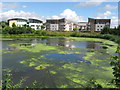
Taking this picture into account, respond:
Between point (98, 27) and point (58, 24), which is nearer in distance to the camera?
point (98, 27)

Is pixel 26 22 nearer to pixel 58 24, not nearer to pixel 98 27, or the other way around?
pixel 58 24

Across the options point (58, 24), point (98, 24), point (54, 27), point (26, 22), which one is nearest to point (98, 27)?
point (98, 24)

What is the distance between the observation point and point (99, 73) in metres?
5.33

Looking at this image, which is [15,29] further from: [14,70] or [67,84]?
[67,84]

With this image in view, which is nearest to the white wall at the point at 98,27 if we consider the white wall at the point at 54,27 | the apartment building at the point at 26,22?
the white wall at the point at 54,27

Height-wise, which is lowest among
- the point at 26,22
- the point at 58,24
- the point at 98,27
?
the point at 98,27

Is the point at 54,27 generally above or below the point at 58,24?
below

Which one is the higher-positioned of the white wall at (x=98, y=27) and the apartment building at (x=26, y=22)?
the apartment building at (x=26, y=22)

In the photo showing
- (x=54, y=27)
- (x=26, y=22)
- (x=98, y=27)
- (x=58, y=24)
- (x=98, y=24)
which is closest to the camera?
(x=98, y=24)

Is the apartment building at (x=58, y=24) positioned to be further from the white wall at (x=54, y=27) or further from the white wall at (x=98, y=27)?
the white wall at (x=98, y=27)

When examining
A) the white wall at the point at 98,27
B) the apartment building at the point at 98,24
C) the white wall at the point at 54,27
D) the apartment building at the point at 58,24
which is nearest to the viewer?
the apartment building at the point at 98,24

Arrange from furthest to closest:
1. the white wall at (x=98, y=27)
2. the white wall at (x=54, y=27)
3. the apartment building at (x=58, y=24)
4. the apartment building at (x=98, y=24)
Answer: the white wall at (x=54, y=27)
the apartment building at (x=58, y=24)
the white wall at (x=98, y=27)
the apartment building at (x=98, y=24)

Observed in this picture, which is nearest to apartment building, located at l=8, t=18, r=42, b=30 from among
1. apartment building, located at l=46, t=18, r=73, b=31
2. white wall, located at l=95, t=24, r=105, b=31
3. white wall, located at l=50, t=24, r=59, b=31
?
apartment building, located at l=46, t=18, r=73, b=31

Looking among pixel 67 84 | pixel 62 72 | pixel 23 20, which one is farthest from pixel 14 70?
pixel 23 20
